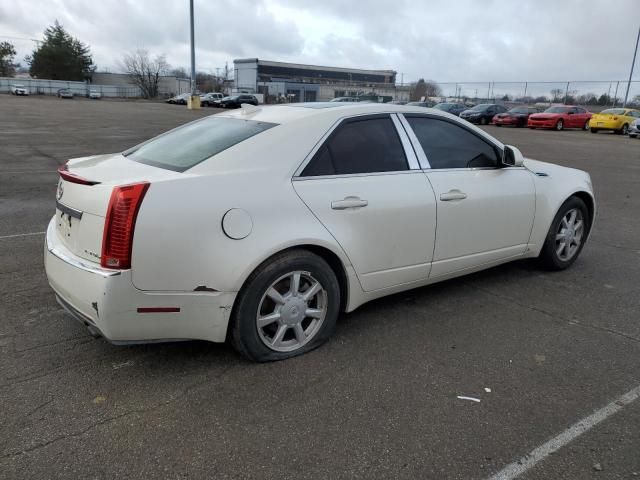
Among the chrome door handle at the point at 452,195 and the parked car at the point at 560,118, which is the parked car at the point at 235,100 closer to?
the parked car at the point at 560,118

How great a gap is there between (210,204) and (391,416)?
4.87 ft

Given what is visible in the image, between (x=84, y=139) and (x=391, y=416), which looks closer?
(x=391, y=416)

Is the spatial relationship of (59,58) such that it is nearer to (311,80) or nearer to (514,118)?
(311,80)

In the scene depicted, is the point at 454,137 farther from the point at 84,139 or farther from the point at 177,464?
the point at 84,139

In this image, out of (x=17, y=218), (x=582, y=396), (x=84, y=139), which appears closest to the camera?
(x=582, y=396)

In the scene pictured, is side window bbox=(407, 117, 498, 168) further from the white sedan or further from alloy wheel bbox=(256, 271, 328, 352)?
alloy wheel bbox=(256, 271, 328, 352)

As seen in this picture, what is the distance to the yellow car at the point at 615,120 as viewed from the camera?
29.9 metres

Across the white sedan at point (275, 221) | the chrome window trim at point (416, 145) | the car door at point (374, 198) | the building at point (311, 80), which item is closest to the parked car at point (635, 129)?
the white sedan at point (275, 221)

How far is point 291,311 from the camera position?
10.8ft

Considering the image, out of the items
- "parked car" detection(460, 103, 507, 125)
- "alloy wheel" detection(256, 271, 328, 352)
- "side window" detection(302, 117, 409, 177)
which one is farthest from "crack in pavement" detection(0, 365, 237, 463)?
"parked car" detection(460, 103, 507, 125)

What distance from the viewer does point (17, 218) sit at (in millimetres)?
6664

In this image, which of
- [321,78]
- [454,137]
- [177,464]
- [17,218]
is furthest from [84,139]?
[321,78]

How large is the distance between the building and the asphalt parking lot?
254ft

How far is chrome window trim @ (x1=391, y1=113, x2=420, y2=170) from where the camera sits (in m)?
3.85
